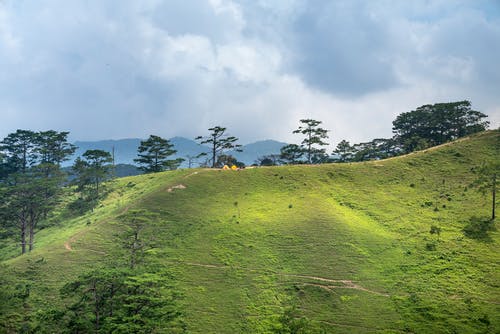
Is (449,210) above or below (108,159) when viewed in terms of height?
below

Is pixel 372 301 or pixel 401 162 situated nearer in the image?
pixel 372 301

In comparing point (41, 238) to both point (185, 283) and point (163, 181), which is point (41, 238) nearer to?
point (163, 181)

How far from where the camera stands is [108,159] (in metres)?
66.3

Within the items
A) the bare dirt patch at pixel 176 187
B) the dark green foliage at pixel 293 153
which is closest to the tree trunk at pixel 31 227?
the bare dirt patch at pixel 176 187

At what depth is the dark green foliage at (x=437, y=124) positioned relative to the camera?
86.5 meters

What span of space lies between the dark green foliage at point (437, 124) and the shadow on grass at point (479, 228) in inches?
1627

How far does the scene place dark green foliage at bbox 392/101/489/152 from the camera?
86.5 m

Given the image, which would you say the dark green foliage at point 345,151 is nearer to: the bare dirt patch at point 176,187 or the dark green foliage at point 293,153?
the dark green foliage at point 293,153

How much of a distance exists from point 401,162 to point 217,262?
40.6 metres

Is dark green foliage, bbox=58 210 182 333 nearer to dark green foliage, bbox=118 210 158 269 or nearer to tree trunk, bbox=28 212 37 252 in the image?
dark green foliage, bbox=118 210 158 269

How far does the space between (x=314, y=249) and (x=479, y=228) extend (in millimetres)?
19304

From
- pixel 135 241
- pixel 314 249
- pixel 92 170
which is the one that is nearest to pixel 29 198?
pixel 92 170

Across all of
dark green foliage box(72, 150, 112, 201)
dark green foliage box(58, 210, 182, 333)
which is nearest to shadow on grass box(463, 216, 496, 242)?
dark green foliage box(58, 210, 182, 333)

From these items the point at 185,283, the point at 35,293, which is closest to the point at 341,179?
the point at 185,283
